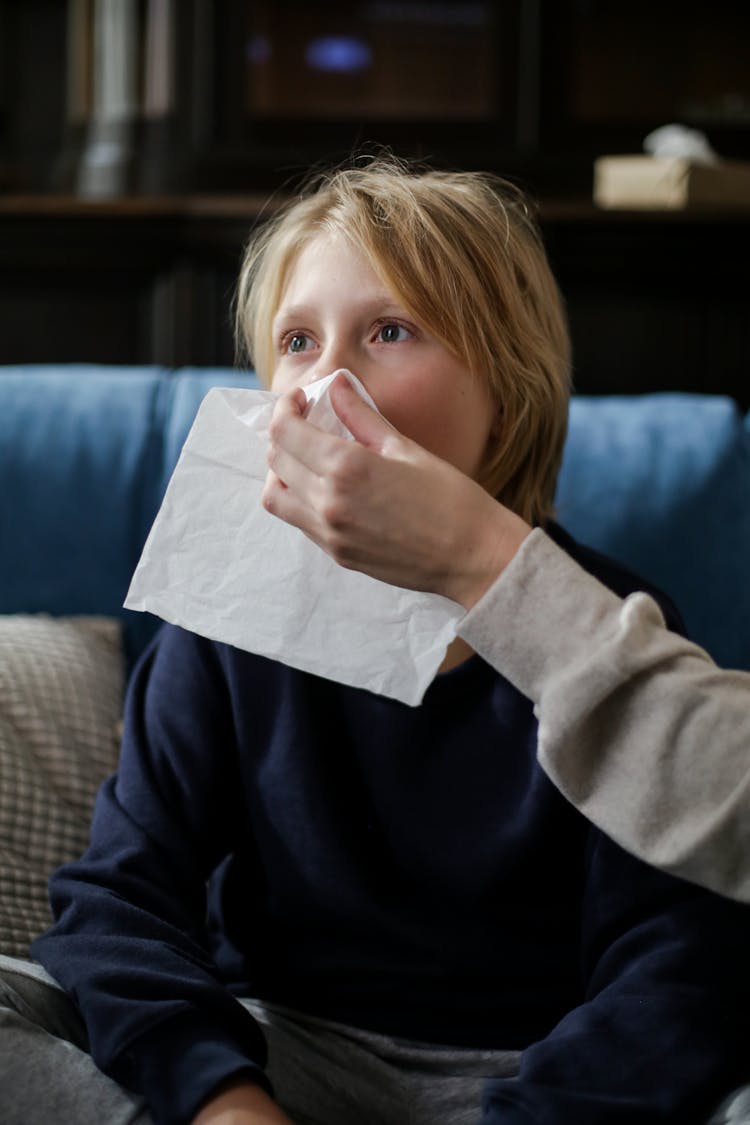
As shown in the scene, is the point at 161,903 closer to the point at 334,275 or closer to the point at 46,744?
the point at 46,744

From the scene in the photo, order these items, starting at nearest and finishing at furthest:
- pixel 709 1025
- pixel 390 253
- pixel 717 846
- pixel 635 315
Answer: pixel 717 846 < pixel 709 1025 < pixel 390 253 < pixel 635 315

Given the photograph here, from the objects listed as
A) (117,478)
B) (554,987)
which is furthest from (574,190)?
(554,987)

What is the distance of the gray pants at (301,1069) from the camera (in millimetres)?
875

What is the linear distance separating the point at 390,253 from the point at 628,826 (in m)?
0.52

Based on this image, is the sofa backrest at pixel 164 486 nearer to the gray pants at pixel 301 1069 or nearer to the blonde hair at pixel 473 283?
the blonde hair at pixel 473 283

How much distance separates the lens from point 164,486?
157cm

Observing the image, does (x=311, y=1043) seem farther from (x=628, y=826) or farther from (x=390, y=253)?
(x=390, y=253)

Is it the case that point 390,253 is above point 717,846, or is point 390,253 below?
above

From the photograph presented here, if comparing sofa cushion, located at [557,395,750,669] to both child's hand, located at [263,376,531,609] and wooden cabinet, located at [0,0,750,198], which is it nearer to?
child's hand, located at [263,376,531,609]

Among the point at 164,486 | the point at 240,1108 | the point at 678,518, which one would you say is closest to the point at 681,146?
the point at 678,518

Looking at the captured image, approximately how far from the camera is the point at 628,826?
81 centimetres

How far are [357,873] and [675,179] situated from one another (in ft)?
6.82

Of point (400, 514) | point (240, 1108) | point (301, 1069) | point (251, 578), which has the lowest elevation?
point (301, 1069)

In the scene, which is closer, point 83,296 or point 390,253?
point 390,253
